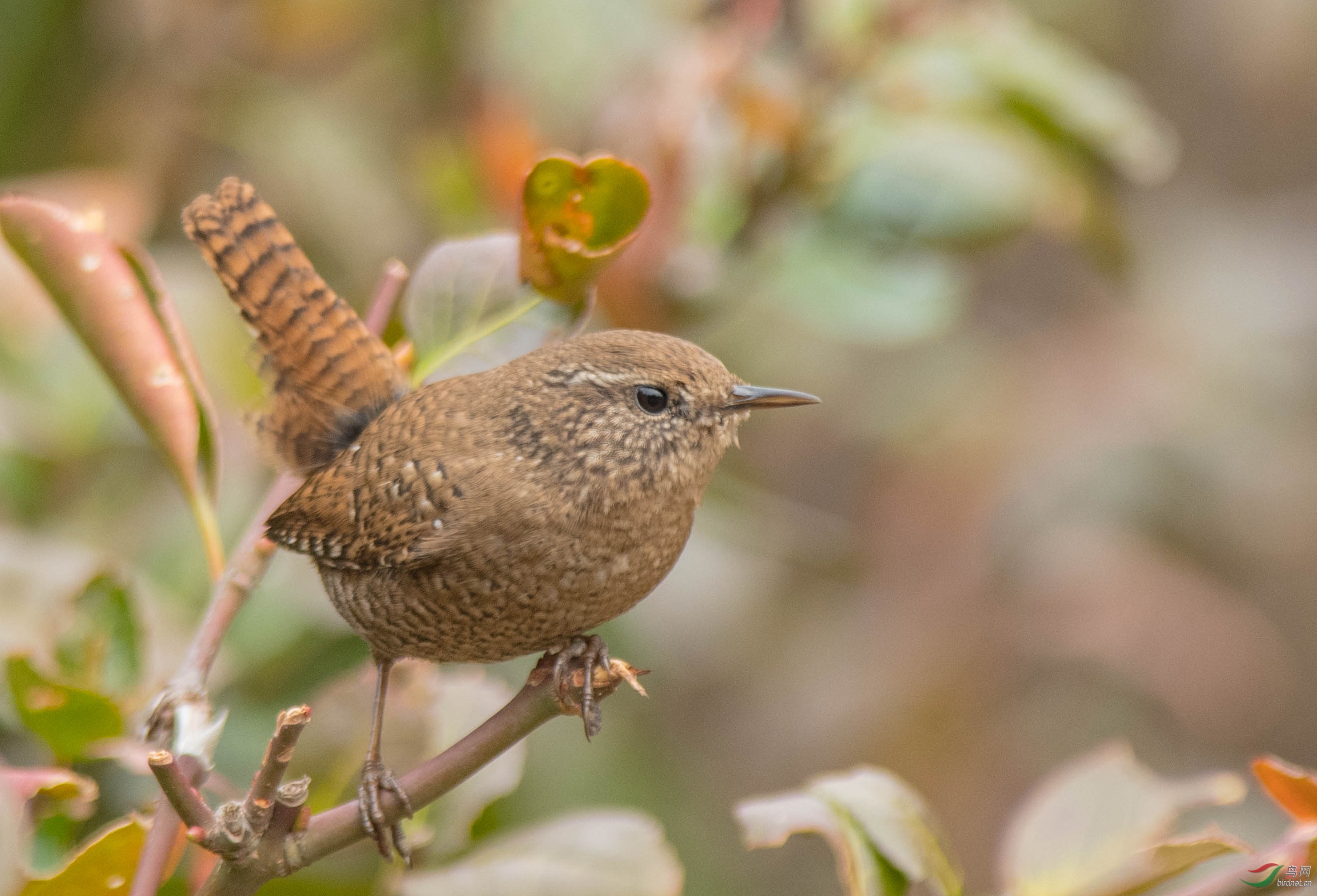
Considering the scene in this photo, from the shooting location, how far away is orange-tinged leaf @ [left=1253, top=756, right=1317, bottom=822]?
1.17m

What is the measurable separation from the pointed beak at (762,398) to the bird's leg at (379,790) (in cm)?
49

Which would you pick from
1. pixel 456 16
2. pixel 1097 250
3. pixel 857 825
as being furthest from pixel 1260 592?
pixel 857 825

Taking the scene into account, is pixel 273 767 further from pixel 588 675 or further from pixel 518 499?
pixel 518 499

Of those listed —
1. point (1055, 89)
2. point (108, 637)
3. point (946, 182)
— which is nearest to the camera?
point (108, 637)

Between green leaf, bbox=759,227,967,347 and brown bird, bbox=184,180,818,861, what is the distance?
926 mm

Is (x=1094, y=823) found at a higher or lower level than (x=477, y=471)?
lower

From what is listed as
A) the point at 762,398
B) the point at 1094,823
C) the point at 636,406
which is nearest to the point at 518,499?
the point at 636,406

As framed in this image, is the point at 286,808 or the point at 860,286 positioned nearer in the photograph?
the point at 286,808

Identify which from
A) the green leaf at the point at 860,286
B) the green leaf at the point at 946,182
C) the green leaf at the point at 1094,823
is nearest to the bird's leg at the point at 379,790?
the green leaf at the point at 1094,823

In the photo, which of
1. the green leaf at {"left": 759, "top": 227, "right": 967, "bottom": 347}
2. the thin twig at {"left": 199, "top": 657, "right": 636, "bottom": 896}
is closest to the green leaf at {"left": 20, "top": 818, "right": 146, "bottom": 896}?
the thin twig at {"left": 199, "top": 657, "right": 636, "bottom": 896}

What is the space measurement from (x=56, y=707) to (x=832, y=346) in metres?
2.63

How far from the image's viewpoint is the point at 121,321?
136cm

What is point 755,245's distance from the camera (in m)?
2.37

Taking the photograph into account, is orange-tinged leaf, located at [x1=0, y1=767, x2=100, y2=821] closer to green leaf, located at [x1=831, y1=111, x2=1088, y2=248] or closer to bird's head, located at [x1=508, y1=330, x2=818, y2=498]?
bird's head, located at [x1=508, y1=330, x2=818, y2=498]
